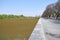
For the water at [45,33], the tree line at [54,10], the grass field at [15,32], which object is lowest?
the tree line at [54,10]

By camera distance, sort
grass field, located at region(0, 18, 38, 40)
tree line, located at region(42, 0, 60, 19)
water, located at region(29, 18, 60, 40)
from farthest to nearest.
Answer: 1. tree line, located at region(42, 0, 60, 19)
2. grass field, located at region(0, 18, 38, 40)
3. water, located at region(29, 18, 60, 40)

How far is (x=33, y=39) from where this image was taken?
17.8 feet

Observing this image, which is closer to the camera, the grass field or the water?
the water

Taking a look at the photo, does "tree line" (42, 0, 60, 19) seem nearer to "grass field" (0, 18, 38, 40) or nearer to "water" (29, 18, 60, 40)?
"grass field" (0, 18, 38, 40)

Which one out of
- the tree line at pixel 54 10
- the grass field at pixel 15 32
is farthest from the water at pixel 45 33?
the tree line at pixel 54 10

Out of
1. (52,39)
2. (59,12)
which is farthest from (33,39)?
(59,12)

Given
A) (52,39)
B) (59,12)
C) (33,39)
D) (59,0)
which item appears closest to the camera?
(33,39)

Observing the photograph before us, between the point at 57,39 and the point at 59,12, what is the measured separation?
36.9 metres

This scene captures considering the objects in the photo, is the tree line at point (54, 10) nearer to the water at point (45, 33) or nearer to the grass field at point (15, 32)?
the grass field at point (15, 32)

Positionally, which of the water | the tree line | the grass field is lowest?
the tree line

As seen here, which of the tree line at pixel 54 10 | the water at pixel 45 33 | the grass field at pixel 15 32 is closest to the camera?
the water at pixel 45 33

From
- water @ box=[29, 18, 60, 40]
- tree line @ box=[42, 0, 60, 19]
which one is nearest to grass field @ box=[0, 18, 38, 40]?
water @ box=[29, 18, 60, 40]

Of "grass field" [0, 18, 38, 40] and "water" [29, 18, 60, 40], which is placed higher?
"water" [29, 18, 60, 40]

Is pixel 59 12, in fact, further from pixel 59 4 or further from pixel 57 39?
pixel 57 39
